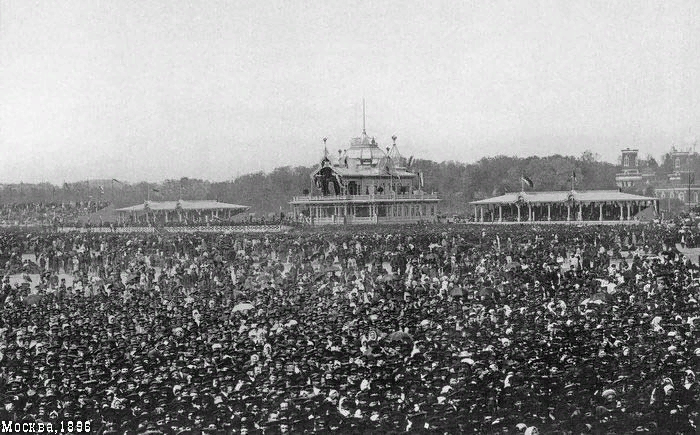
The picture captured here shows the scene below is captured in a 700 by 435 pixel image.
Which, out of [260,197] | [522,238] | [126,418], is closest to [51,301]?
[126,418]

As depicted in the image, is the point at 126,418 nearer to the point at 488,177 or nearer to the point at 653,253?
the point at 653,253

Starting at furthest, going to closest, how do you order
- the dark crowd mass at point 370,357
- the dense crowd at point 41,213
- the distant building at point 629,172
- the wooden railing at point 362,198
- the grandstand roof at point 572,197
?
the distant building at point 629,172
the dense crowd at point 41,213
the wooden railing at point 362,198
the grandstand roof at point 572,197
the dark crowd mass at point 370,357

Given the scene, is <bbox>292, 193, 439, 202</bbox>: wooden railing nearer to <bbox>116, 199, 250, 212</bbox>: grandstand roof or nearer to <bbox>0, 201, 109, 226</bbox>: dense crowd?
<bbox>116, 199, 250, 212</bbox>: grandstand roof

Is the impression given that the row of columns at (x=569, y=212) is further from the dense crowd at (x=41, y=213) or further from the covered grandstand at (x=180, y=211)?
the dense crowd at (x=41, y=213)

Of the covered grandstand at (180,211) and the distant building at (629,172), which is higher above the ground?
the distant building at (629,172)

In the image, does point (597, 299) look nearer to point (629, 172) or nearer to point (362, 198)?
point (362, 198)

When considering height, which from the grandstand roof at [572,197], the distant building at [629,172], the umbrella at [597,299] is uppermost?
the distant building at [629,172]

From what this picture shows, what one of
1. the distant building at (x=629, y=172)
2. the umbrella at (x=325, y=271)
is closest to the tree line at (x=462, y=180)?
the distant building at (x=629, y=172)
